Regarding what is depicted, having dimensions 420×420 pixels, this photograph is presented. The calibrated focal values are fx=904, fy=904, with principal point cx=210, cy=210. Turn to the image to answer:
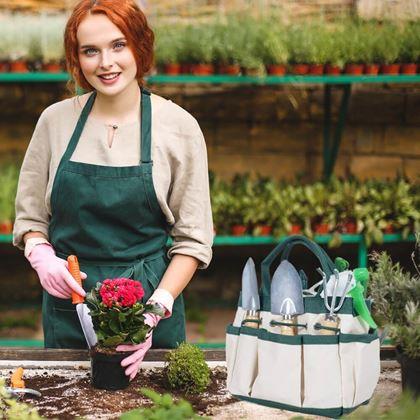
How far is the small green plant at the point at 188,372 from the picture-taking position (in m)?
1.82

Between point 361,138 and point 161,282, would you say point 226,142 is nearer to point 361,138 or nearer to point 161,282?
point 361,138

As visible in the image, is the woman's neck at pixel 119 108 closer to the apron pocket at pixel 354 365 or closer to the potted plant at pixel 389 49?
the apron pocket at pixel 354 365

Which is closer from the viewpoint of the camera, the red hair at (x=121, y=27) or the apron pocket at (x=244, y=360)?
the apron pocket at (x=244, y=360)

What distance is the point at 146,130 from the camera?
7.00 feet

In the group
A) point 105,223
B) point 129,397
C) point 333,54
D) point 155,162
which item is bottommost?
A: point 129,397

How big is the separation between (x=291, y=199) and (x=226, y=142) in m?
→ 0.82

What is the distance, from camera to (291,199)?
4.27 m

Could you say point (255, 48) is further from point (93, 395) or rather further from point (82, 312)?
point (93, 395)

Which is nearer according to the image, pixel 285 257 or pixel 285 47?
pixel 285 257

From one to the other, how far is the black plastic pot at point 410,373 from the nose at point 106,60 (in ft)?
2.87

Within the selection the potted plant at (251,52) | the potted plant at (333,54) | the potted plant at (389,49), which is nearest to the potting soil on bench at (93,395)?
the potted plant at (251,52)

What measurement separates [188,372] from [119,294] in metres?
0.22

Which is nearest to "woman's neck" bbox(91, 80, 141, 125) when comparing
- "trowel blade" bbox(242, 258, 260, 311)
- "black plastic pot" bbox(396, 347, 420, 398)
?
"trowel blade" bbox(242, 258, 260, 311)

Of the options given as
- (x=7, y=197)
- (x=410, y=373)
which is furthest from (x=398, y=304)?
(x=7, y=197)
